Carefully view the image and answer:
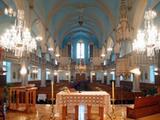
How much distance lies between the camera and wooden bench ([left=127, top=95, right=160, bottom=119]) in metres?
11.8

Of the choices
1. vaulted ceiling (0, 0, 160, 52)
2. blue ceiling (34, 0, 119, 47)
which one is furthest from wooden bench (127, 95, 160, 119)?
blue ceiling (34, 0, 119, 47)

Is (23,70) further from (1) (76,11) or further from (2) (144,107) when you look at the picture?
(1) (76,11)

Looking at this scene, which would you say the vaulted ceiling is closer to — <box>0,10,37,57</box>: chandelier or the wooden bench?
<box>0,10,37,57</box>: chandelier

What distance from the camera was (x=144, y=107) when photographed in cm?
1248

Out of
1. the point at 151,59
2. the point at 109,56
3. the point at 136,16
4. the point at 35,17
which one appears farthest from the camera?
the point at 109,56

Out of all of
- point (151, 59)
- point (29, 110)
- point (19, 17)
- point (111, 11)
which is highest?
point (111, 11)

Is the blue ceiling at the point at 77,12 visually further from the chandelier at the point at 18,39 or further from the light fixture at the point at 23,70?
the chandelier at the point at 18,39

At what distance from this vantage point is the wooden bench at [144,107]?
11836mm

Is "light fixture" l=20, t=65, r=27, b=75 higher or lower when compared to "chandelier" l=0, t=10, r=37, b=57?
lower

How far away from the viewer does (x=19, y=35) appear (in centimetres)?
1274

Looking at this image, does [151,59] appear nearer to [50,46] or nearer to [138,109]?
[138,109]

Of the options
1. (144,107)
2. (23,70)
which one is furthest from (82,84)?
(144,107)

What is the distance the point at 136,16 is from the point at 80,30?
27814mm

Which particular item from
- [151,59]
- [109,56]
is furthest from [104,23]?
[151,59]
